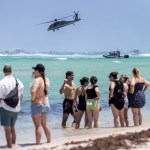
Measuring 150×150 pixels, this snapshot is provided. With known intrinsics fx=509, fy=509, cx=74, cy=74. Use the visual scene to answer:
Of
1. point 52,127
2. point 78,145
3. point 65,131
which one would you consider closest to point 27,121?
point 52,127

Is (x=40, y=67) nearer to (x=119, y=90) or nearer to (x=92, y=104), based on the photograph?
(x=92, y=104)

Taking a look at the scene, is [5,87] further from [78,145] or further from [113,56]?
[113,56]

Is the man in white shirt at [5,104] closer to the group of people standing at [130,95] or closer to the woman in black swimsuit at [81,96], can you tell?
the woman in black swimsuit at [81,96]

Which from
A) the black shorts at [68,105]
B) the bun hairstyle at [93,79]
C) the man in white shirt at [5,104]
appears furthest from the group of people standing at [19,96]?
the black shorts at [68,105]

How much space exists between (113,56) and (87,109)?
145 m

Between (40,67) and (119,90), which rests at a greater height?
(40,67)

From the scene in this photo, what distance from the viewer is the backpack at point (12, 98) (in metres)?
9.60

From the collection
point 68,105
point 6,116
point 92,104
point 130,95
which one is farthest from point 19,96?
point 130,95

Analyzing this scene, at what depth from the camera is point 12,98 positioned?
9.66 m

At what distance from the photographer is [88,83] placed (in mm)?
12953

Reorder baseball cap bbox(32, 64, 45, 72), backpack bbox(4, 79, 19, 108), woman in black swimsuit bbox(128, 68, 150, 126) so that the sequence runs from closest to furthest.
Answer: backpack bbox(4, 79, 19, 108), baseball cap bbox(32, 64, 45, 72), woman in black swimsuit bbox(128, 68, 150, 126)

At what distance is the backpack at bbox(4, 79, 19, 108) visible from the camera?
31.5 feet

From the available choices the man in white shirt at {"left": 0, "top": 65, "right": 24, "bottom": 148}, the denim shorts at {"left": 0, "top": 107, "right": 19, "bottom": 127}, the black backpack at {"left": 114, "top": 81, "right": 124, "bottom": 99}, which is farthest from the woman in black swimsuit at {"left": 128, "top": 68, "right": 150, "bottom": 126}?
the denim shorts at {"left": 0, "top": 107, "right": 19, "bottom": 127}

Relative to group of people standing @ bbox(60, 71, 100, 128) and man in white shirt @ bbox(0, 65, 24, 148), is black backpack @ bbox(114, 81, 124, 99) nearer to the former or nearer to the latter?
group of people standing @ bbox(60, 71, 100, 128)
